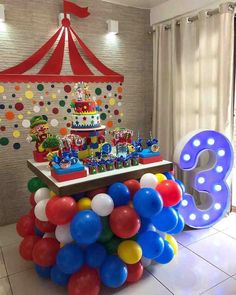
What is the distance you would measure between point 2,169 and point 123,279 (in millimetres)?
1705

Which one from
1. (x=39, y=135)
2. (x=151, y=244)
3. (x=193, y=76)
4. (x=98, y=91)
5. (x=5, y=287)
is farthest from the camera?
(x=98, y=91)

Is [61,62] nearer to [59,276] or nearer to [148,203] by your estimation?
[148,203]

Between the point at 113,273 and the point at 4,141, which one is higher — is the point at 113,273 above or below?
below

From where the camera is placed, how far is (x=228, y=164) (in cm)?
256

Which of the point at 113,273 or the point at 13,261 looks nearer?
the point at 113,273

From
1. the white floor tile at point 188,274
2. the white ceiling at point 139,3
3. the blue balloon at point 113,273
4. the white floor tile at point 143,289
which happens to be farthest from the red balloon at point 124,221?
the white ceiling at point 139,3

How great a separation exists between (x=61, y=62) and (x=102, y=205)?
180 cm

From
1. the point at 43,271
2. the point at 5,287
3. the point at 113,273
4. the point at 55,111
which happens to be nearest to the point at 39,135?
the point at 55,111

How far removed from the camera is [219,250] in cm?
233

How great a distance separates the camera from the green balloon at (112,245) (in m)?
1.92

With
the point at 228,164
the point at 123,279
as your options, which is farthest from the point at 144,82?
the point at 123,279


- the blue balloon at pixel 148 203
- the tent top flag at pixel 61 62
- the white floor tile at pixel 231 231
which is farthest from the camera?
the tent top flag at pixel 61 62

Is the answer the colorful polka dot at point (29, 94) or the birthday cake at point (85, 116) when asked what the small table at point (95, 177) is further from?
the colorful polka dot at point (29, 94)

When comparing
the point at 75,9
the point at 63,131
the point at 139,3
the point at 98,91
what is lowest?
the point at 63,131
